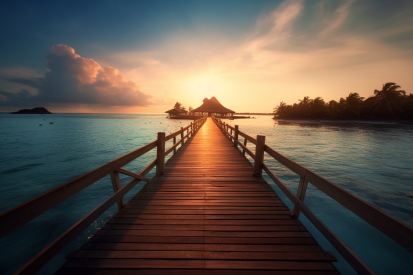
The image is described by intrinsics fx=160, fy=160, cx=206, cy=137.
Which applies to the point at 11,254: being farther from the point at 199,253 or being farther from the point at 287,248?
A: the point at 287,248

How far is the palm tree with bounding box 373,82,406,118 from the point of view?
160 ft

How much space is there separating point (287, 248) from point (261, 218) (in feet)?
2.07

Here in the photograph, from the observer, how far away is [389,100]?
49.8 m

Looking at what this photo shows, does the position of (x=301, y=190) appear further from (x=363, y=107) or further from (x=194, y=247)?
(x=363, y=107)

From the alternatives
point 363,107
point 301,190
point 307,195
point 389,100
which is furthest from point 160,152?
point 363,107

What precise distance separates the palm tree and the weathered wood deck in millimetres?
71837

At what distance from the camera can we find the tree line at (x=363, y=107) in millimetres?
49531

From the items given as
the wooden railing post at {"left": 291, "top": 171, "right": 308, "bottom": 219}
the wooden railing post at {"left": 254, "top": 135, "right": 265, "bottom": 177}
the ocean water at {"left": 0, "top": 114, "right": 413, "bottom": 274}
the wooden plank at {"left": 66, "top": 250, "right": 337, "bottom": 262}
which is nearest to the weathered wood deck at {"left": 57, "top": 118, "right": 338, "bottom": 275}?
the wooden plank at {"left": 66, "top": 250, "right": 337, "bottom": 262}

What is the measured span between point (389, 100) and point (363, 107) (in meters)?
7.66

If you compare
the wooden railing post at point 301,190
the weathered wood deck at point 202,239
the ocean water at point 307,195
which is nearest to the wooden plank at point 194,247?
the weathered wood deck at point 202,239

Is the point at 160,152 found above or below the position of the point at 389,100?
below

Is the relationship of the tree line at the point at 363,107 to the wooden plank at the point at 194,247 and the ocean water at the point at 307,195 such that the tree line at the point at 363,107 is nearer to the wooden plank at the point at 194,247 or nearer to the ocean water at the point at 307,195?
the ocean water at the point at 307,195

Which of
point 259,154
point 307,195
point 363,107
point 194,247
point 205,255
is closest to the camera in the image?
point 205,255

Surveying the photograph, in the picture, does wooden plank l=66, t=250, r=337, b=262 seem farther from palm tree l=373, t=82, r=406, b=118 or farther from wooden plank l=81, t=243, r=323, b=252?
palm tree l=373, t=82, r=406, b=118
